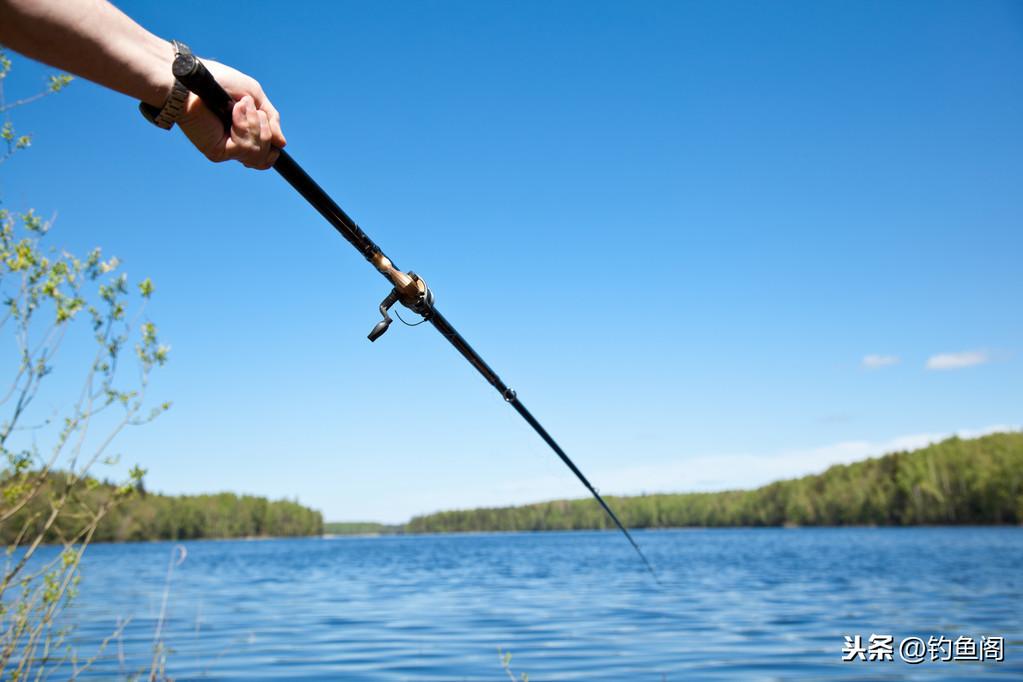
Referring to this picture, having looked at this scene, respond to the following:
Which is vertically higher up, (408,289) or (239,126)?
(239,126)

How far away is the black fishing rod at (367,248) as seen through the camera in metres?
2.07

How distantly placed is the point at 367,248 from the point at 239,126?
2.46 ft

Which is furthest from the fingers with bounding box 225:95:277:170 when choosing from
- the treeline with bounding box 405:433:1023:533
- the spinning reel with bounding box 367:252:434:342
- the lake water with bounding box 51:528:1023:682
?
the treeline with bounding box 405:433:1023:533

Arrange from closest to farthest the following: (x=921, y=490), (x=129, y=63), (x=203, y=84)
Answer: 1. (x=129, y=63)
2. (x=203, y=84)
3. (x=921, y=490)

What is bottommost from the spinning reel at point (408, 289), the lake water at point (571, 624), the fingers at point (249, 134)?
the lake water at point (571, 624)

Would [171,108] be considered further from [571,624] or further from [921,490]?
[921,490]

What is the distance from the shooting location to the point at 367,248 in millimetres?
2873

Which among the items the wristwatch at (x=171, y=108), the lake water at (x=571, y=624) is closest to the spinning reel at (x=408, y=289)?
the wristwatch at (x=171, y=108)

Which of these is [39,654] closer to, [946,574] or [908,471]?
[946,574]

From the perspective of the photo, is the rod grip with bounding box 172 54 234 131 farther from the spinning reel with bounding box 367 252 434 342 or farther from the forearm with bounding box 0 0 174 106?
the spinning reel with bounding box 367 252 434 342

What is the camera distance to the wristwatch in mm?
2074

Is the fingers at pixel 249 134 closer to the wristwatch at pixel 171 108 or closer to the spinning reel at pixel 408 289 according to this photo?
the wristwatch at pixel 171 108

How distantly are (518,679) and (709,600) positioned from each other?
13976 mm

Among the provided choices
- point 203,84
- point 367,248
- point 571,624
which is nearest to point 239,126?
point 203,84
